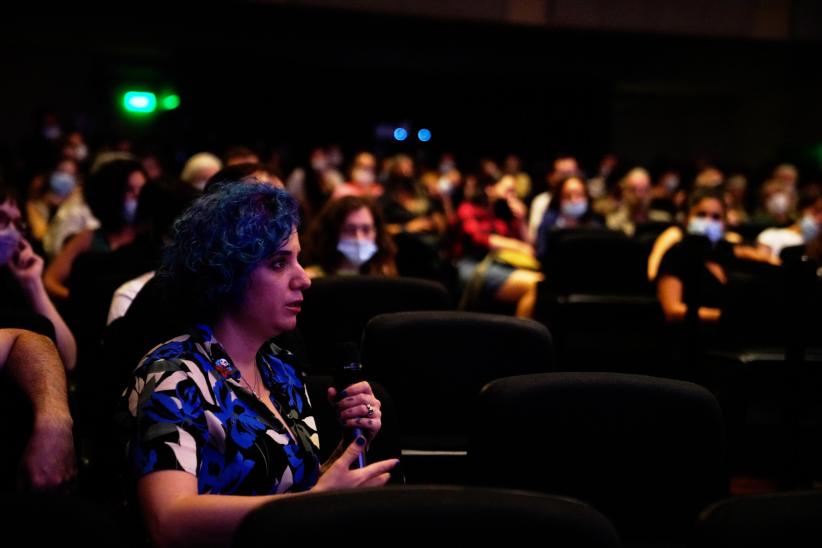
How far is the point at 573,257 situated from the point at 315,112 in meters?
10.3

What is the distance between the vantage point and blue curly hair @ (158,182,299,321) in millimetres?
2061

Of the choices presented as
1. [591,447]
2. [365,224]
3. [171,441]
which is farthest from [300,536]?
[365,224]

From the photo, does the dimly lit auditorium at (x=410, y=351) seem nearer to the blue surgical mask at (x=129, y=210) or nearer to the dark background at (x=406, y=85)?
the blue surgical mask at (x=129, y=210)

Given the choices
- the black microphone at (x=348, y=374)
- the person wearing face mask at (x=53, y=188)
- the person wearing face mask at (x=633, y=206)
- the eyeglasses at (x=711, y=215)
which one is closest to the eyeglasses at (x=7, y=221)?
the black microphone at (x=348, y=374)

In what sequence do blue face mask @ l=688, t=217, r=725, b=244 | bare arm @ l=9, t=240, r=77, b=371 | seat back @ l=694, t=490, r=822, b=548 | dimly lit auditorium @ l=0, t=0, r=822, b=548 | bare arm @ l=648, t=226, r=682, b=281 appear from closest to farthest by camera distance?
seat back @ l=694, t=490, r=822, b=548
dimly lit auditorium @ l=0, t=0, r=822, b=548
bare arm @ l=9, t=240, r=77, b=371
blue face mask @ l=688, t=217, r=725, b=244
bare arm @ l=648, t=226, r=682, b=281

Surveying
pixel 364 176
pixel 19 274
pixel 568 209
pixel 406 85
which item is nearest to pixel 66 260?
pixel 19 274

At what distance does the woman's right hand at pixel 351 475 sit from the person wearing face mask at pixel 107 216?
3307mm

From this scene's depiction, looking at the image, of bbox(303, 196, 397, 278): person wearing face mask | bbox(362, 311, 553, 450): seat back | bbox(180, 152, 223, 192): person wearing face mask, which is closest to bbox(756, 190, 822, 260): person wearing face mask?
bbox(303, 196, 397, 278): person wearing face mask

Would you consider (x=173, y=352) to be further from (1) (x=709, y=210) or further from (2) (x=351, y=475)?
(1) (x=709, y=210)

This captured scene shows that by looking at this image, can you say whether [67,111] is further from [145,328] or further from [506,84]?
[145,328]

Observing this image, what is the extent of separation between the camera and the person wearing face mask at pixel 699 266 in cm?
481

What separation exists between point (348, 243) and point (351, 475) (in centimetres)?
281

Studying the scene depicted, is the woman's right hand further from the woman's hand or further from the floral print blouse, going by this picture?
the woman's hand

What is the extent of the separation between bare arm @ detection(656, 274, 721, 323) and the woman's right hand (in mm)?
3741
